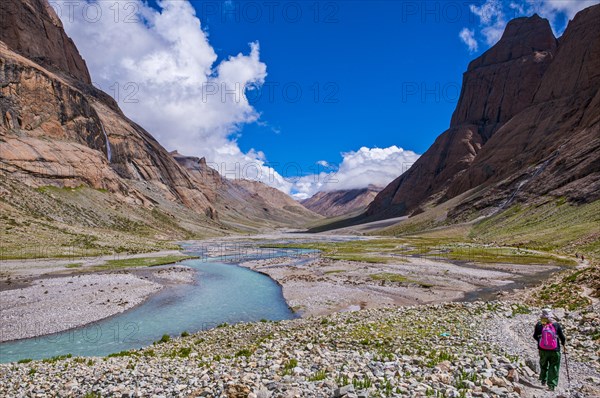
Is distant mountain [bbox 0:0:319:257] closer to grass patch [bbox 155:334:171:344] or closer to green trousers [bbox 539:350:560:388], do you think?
grass patch [bbox 155:334:171:344]

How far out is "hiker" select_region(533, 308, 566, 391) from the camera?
13336 mm

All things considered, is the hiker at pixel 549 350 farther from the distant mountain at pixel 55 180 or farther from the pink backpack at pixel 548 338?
the distant mountain at pixel 55 180

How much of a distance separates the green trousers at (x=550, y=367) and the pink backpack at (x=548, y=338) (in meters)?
0.21

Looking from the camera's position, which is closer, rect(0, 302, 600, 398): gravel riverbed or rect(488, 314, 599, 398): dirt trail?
rect(0, 302, 600, 398): gravel riverbed

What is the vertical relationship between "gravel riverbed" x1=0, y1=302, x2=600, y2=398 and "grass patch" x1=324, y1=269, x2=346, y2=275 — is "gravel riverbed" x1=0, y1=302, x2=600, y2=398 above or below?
below

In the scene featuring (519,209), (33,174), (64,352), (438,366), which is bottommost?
(64,352)

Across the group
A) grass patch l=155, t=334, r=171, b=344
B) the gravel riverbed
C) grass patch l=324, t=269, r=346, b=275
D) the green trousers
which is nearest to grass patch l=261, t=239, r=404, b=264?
grass patch l=324, t=269, r=346, b=275

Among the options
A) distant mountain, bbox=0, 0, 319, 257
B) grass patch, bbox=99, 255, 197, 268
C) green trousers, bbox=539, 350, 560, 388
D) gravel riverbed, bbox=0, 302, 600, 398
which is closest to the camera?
gravel riverbed, bbox=0, 302, 600, 398

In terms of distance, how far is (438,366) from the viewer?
557 inches

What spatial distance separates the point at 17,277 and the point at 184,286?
24521mm

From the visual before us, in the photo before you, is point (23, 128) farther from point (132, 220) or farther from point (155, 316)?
point (155, 316)

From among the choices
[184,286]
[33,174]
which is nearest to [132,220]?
[33,174]

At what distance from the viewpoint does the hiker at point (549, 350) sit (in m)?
13.3

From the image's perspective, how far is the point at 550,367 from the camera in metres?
13.5
